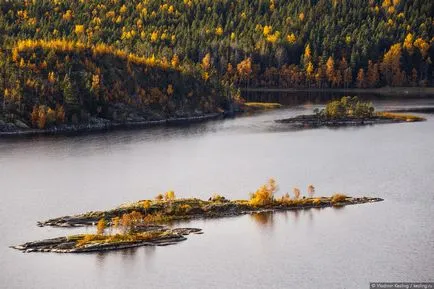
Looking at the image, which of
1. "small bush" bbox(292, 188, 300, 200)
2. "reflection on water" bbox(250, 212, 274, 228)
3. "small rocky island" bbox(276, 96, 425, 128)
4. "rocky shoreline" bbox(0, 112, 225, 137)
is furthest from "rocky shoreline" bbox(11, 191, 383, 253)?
"small rocky island" bbox(276, 96, 425, 128)

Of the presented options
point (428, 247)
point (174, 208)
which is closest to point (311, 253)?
point (428, 247)

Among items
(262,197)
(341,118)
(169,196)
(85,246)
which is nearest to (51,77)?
(341,118)

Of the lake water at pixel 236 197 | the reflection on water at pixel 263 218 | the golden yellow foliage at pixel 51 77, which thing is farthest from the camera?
the golden yellow foliage at pixel 51 77

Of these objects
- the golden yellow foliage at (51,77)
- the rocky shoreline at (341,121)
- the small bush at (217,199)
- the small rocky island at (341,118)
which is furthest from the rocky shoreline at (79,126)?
the small bush at (217,199)

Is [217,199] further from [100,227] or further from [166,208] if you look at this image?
[100,227]

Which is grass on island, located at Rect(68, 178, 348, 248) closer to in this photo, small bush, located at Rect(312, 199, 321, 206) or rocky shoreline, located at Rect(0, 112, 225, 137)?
small bush, located at Rect(312, 199, 321, 206)

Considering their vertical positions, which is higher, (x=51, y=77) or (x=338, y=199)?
(x=51, y=77)

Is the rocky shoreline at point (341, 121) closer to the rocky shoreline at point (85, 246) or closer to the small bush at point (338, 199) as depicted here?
the small bush at point (338, 199)

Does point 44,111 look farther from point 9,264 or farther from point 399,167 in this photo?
point 9,264
